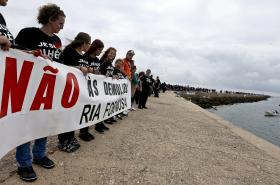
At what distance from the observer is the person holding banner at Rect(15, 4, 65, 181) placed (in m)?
3.72

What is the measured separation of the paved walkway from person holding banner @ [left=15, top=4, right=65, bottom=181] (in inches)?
5.6

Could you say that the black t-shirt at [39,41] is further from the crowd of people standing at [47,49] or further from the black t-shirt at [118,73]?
the black t-shirt at [118,73]

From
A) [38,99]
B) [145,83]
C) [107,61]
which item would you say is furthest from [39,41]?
[145,83]

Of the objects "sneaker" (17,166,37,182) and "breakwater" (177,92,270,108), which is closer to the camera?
"sneaker" (17,166,37,182)

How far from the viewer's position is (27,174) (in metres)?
3.74

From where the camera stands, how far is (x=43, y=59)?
3742 millimetres

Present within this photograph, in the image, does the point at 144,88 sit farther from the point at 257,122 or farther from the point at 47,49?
the point at 257,122

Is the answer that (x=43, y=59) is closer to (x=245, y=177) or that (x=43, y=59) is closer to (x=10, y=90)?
(x=10, y=90)

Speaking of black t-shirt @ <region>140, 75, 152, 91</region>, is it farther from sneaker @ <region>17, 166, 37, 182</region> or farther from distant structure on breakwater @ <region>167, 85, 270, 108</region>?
distant structure on breakwater @ <region>167, 85, 270, 108</region>

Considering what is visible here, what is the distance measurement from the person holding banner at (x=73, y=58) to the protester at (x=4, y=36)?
1.65 m

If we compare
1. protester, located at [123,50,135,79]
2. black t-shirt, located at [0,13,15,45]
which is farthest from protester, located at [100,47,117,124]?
black t-shirt, located at [0,13,15,45]

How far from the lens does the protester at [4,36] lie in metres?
2.92

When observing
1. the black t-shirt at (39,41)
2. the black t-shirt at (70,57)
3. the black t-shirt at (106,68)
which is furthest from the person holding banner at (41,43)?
the black t-shirt at (106,68)

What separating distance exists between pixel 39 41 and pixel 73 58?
1176 millimetres
